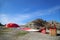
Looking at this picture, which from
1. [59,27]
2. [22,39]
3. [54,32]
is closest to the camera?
[22,39]

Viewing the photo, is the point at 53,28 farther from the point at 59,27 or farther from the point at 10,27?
the point at 10,27

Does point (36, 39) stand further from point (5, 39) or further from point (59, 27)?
point (59, 27)

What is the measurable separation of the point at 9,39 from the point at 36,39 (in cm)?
191

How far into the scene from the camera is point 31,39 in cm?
1028

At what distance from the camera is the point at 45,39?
33.9 feet

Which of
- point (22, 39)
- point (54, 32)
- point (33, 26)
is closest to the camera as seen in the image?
point (22, 39)

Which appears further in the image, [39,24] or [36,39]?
[39,24]

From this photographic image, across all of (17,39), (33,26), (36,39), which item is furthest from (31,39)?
(33,26)

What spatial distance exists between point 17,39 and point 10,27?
9.89 metres

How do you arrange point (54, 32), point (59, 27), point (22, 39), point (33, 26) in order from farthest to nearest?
point (33, 26) → point (59, 27) → point (54, 32) → point (22, 39)

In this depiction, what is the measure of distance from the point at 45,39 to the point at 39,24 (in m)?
11.5

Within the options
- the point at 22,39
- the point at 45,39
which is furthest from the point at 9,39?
the point at 45,39

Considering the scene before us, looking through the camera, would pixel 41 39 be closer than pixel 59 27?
Yes

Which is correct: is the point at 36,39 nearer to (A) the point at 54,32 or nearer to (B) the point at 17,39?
(B) the point at 17,39
